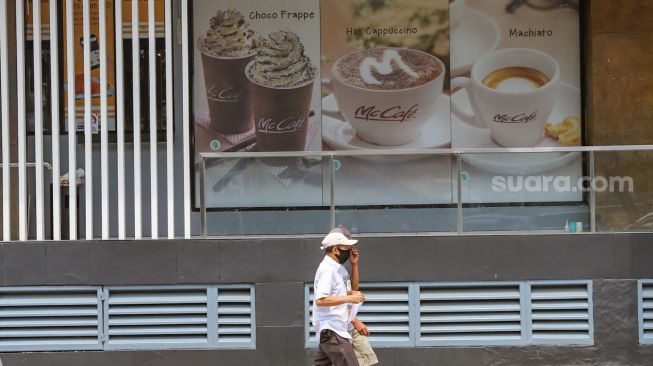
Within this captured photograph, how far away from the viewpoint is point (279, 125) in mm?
11242

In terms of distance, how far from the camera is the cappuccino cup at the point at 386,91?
37.9 ft

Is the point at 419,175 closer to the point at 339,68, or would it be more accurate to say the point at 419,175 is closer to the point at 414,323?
the point at 414,323

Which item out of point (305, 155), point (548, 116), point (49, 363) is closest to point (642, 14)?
point (548, 116)

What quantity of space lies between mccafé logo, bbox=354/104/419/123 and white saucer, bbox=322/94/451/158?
0.24m

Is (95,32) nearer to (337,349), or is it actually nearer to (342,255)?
(342,255)

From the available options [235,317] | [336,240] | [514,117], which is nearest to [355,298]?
[336,240]

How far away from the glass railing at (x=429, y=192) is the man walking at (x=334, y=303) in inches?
98.8

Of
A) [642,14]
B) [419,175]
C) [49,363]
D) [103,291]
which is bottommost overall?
[49,363]

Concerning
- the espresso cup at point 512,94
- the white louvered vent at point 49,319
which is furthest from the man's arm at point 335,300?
the espresso cup at point 512,94

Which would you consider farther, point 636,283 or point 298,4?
point 298,4

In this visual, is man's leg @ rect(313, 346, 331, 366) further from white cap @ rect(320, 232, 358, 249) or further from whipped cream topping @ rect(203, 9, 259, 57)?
whipped cream topping @ rect(203, 9, 259, 57)

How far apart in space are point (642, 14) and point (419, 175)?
4.27 m

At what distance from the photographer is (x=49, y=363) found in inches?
371

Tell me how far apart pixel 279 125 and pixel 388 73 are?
1.70 m
